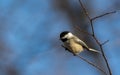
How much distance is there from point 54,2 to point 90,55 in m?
1.24

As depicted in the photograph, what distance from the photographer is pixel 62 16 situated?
8117 mm

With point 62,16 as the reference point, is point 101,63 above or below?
below

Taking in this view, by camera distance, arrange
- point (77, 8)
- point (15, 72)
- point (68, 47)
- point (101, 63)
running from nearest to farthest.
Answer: point (68, 47), point (15, 72), point (101, 63), point (77, 8)

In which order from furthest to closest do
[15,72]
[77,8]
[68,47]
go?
[77,8], [15,72], [68,47]

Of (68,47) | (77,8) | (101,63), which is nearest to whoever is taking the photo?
(68,47)

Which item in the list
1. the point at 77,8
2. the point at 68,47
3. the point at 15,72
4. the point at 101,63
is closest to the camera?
the point at 68,47

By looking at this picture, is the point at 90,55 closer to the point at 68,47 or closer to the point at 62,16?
the point at 62,16

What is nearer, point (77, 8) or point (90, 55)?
point (90, 55)

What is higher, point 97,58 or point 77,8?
point 77,8

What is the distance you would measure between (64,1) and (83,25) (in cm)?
88

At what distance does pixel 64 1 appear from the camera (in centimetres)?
823

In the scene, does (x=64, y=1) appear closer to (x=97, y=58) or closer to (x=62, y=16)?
(x=62, y=16)

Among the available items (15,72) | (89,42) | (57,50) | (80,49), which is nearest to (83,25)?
(89,42)

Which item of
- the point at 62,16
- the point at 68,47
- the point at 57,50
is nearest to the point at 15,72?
the point at 57,50
